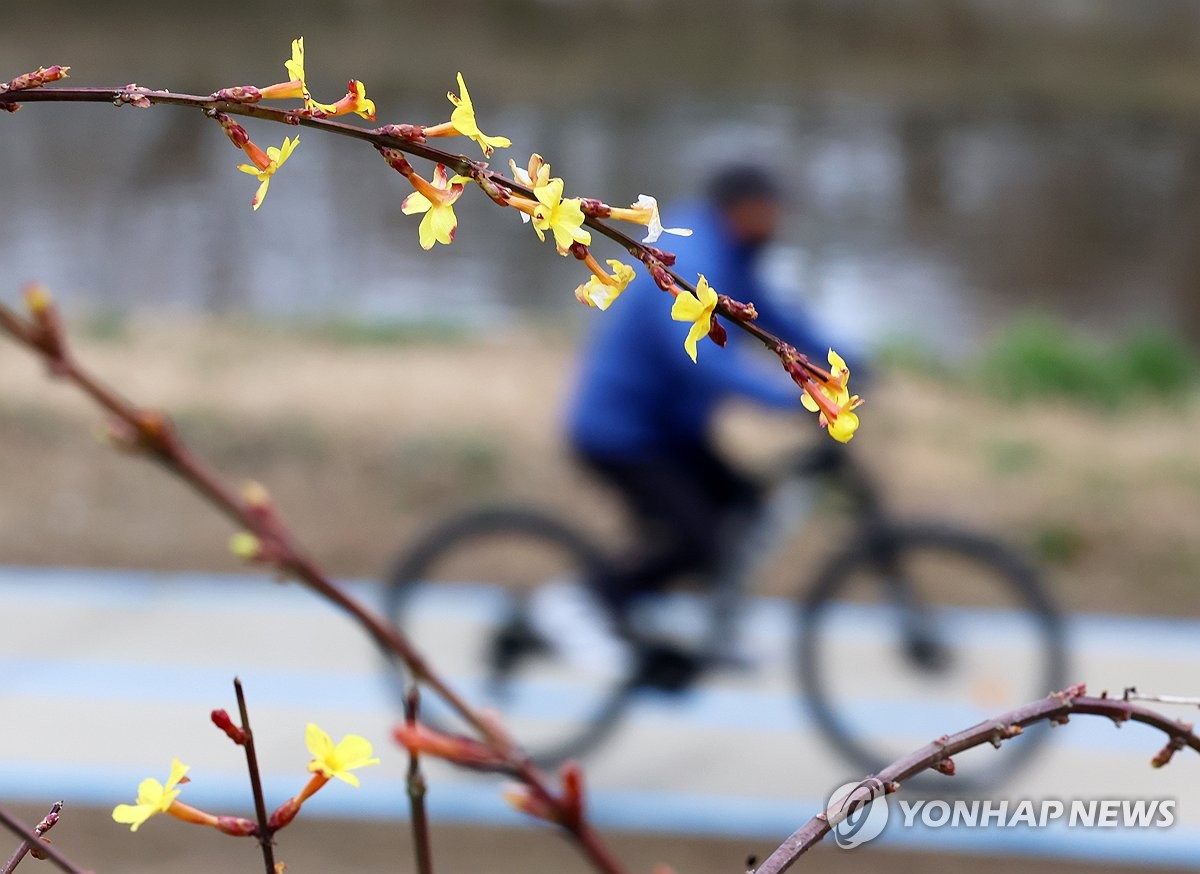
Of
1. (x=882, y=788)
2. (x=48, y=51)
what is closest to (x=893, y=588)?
(x=882, y=788)

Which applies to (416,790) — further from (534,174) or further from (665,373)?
(665,373)

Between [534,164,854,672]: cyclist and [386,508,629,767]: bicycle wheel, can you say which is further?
[386,508,629,767]: bicycle wheel

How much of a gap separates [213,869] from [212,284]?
279 inches

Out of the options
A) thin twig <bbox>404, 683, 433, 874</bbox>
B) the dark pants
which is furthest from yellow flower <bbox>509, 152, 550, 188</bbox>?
the dark pants

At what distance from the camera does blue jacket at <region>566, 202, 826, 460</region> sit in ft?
11.2

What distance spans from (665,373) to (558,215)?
118 inches

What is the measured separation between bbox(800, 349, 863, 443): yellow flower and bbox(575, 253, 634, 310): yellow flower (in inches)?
3.8

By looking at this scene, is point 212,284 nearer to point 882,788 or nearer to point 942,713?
point 942,713

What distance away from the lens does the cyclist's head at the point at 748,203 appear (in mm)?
3449

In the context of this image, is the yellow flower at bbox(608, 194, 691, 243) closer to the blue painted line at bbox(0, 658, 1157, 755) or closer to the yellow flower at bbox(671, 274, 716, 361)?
the yellow flower at bbox(671, 274, 716, 361)

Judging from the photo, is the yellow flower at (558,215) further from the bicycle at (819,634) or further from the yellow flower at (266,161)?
the bicycle at (819,634)

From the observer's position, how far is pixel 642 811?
→ 3914mm

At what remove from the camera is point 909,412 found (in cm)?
617

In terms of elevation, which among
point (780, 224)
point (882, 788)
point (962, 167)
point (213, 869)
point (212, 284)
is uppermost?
point (962, 167)
